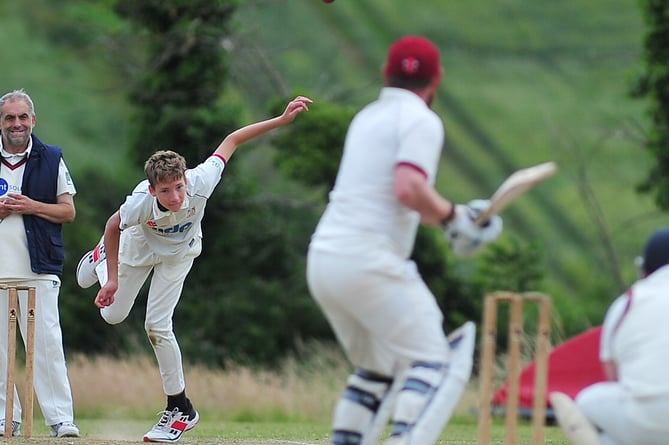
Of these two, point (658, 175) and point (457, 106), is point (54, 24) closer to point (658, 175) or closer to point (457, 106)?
point (457, 106)

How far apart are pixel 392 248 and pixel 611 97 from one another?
35.7 meters

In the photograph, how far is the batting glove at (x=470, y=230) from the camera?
5875 mm

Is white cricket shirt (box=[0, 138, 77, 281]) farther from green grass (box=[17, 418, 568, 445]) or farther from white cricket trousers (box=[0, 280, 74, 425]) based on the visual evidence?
green grass (box=[17, 418, 568, 445])

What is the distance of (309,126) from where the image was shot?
2077 centimetres

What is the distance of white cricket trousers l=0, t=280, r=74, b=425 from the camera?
28.4ft

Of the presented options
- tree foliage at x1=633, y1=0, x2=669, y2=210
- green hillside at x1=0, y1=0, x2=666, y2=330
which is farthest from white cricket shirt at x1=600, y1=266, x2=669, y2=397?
green hillside at x1=0, y1=0, x2=666, y2=330

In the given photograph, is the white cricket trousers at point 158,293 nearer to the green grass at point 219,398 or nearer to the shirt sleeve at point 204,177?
the shirt sleeve at point 204,177

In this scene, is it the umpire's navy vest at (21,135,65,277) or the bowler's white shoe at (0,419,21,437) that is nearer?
the bowler's white shoe at (0,419,21,437)

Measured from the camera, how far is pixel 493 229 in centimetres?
595

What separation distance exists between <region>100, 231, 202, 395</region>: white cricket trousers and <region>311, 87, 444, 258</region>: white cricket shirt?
7.76 ft

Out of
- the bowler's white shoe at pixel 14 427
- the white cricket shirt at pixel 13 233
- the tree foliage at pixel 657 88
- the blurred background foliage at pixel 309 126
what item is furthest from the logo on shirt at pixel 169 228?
the tree foliage at pixel 657 88

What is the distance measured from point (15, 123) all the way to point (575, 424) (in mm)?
4285

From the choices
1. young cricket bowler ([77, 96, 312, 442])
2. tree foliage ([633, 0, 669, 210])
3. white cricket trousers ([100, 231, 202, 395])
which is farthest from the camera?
tree foliage ([633, 0, 669, 210])

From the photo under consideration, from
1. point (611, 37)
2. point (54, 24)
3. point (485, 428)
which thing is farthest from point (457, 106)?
point (485, 428)
